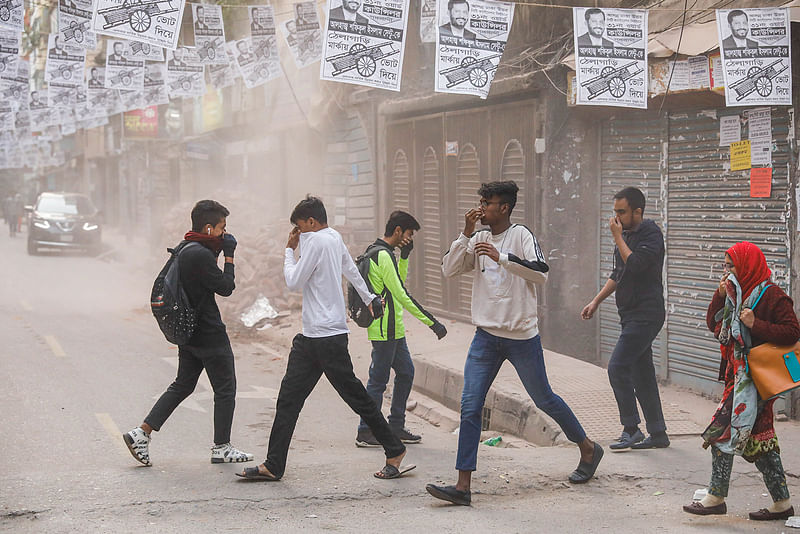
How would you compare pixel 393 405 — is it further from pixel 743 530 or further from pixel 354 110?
pixel 354 110

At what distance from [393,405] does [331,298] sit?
68.0 inches

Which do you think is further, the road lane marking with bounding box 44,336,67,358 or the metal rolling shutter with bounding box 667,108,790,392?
the road lane marking with bounding box 44,336,67,358

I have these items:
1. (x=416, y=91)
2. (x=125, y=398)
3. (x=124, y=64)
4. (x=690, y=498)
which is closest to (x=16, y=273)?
(x=124, y=64)

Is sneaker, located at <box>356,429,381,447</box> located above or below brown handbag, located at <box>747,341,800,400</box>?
below

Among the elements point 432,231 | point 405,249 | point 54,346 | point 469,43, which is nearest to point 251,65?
point 432,231

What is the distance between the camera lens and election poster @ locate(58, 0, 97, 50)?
11102 millimetres

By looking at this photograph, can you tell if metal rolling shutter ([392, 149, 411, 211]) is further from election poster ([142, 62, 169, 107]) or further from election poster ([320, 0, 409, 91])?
election poster ([320, 0, 409, 91])

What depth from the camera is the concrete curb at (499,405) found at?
7.58m

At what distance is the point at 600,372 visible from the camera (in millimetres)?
9141

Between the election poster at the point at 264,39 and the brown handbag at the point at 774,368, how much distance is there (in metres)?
8.60

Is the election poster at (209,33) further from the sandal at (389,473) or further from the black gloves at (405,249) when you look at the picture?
the sandal at (389,473)

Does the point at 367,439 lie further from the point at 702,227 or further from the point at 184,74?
the point at 184,74

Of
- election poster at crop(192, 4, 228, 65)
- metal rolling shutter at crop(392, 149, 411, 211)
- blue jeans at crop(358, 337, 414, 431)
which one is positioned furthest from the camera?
metal rolling shutter at crop(392, 149, 411, 211)

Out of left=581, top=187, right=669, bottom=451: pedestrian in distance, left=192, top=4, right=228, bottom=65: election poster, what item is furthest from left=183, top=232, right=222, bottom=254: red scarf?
left=192, top=4, right=228, bottom=65: election poster
